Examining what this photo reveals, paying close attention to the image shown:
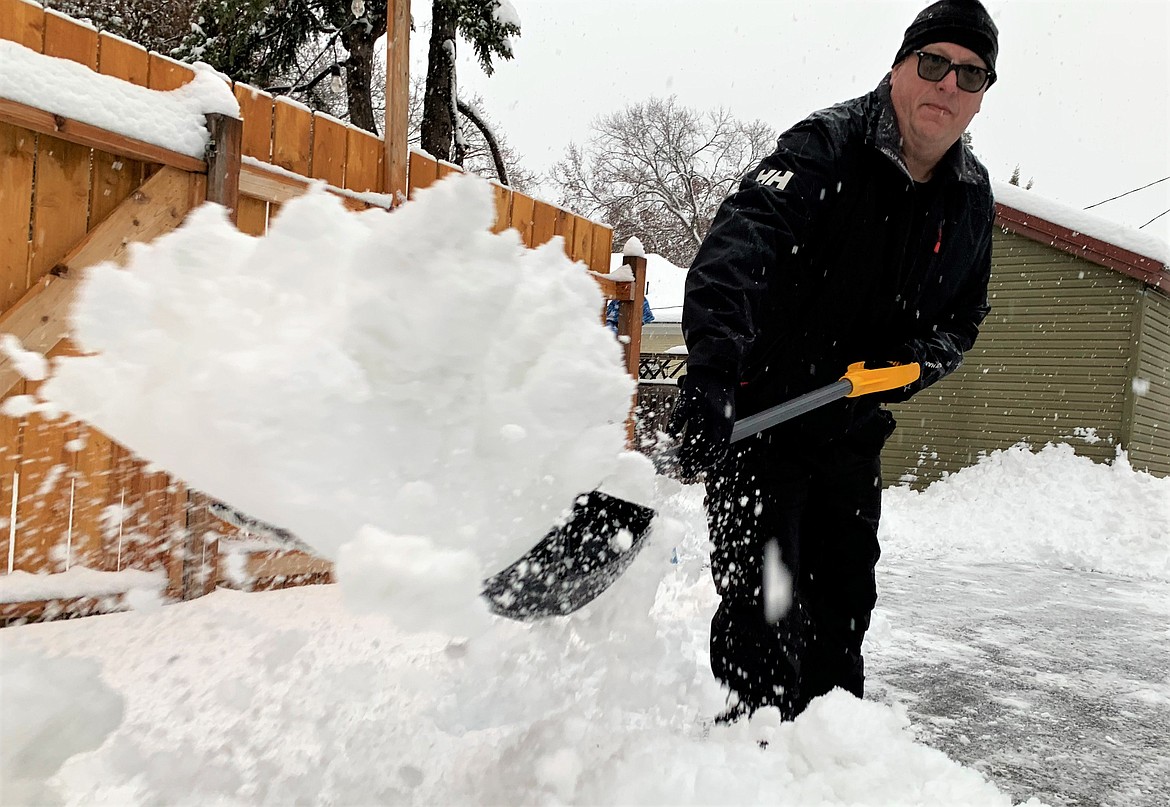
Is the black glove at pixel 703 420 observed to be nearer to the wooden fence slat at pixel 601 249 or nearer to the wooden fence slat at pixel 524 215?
the wooden fence slat at pixel 524 215

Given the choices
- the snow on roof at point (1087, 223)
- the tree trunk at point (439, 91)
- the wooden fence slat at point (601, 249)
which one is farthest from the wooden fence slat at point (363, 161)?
the snow on roof at point (1087, 223)

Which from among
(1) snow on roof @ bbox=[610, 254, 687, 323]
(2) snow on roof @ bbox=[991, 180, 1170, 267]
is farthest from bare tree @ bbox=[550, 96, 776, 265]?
(2) snow on roof @ bbox=[991, 180, 1170, 267]

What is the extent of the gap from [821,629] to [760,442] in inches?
21.7

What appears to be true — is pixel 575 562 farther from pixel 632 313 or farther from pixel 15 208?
pixel 632 313

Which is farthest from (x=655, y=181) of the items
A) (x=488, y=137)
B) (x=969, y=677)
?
(x=969, y=677)

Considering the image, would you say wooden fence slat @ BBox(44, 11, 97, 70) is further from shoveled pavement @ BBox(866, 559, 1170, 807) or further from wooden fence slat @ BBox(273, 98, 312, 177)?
shoveled pavement @ BBox(866, 559, 1170, 807)

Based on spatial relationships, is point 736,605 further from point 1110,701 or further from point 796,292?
point 1110,701

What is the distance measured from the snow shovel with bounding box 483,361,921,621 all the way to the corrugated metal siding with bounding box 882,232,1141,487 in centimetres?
869

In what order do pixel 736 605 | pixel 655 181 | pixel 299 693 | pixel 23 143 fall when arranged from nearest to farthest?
pixel 299 693
pixel 736 605
pixel 23 143
pixel 655 181

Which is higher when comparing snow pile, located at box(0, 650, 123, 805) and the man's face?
the man's face

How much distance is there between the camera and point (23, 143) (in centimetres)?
242

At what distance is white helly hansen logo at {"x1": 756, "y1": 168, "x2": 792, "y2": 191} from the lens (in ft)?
6.39

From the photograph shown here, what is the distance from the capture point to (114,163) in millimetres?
2641

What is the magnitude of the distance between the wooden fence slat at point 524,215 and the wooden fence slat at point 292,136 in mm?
1222
